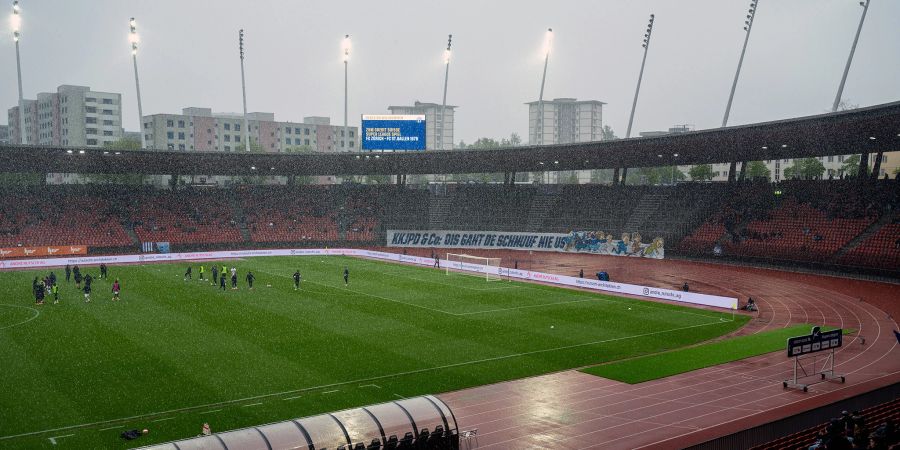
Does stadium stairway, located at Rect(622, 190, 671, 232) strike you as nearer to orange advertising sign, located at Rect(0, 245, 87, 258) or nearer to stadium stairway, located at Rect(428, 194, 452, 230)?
stadium stairway, located at Rect(428, 194, 452, 230)

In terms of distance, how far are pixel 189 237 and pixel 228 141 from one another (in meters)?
84.9

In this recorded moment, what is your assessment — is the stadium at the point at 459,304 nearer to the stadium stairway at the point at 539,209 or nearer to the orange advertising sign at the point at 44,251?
the orange advertising sign at the point at 44,251

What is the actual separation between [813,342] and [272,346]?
18972mm

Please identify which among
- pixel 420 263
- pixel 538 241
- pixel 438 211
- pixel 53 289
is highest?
pixel 438 211

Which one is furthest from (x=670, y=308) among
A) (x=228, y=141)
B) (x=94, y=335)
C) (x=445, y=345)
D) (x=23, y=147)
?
(x=228, y=141)

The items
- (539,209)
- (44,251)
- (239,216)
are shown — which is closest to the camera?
(44,251)

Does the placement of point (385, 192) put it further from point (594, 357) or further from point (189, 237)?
point (594, 357)

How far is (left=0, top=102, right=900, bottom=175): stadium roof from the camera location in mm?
44281

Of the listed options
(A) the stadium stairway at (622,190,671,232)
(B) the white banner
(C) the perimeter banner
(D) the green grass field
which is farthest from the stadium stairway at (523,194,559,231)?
(D) the green grass field

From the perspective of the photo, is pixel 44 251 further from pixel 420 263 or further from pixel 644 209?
pixel 644 209

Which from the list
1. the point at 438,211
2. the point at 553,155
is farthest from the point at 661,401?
the point at 438,211

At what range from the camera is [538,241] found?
231 ft

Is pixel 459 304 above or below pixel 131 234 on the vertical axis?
below

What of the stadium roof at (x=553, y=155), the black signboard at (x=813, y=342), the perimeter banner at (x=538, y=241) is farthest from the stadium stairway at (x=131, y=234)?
the black signboard at (x=813, y=342)
